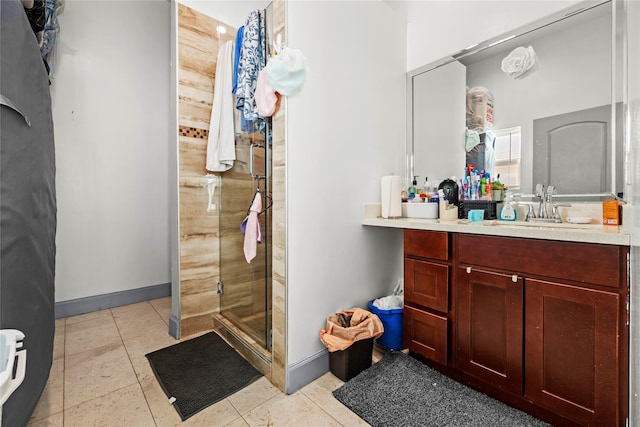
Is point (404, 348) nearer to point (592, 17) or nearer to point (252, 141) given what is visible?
point (252, 141)

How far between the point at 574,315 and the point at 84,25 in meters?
3.85

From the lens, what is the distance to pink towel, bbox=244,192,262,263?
6.03 feet

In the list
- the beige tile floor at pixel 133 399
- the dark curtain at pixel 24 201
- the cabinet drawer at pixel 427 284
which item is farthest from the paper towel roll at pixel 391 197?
the dark curtain at pixel 24 201

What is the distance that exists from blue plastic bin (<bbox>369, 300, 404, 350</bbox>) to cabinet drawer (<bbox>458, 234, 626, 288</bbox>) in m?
0.57

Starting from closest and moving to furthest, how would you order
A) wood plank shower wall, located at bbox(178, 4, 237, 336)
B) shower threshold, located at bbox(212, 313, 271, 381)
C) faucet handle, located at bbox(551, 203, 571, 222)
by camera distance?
1. faucet handle, located at bbox(551, 203, 571, 222)
2. shower threshold, located at bbox(212, 313, 271, 381)
3. wood plank shower wall, located at bbox(178, 4, 237, 336)

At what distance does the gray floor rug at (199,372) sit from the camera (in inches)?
57.7

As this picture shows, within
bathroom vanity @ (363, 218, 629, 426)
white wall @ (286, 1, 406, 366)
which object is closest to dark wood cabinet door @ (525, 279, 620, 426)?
bathroom vanity @ (363, 218, 629, 426)

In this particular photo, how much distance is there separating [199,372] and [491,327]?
1.61m

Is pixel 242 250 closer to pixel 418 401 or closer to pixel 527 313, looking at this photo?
pixel 418 401

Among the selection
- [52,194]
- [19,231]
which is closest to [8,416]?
[19,231]

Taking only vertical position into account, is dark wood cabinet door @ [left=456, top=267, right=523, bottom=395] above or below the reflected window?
below

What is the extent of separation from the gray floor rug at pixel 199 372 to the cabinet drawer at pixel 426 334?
0.92m

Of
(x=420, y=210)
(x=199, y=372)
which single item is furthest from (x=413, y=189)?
(x=199, y=372)

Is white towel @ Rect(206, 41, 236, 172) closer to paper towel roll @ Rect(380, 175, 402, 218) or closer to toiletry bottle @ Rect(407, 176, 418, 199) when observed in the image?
paper towel roll @ Rect(380, 175, 402, 218)
